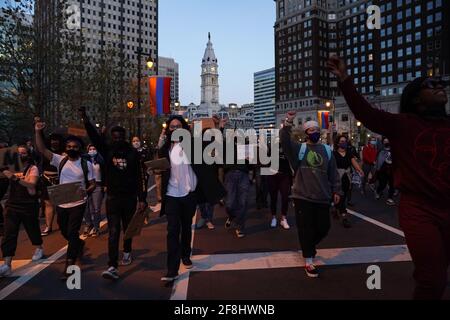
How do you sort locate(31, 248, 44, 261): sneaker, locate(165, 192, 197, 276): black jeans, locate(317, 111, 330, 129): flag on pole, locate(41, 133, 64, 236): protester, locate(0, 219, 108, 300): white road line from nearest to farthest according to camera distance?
locate(0, 219, 108, 300): white road line < locate(165, 192, 197, 276): black jeans < locate(31, 248, 44, 261): sneaker < locate(41, 133, 64, 236): protester < locate(317, 111, 330, 129): flag on pole

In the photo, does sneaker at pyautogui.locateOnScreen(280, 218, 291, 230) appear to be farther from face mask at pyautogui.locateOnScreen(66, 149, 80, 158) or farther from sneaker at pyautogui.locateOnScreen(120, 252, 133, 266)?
face mask at pyautogui.locateOnScreen(66, 149, 80, 158)

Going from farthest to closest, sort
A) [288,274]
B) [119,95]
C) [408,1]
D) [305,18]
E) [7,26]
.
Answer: [305,18] → [408,1] → [119,95] → [7,26] → [288,274]

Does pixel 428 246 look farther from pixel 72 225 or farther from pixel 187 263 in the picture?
pixel 72 225

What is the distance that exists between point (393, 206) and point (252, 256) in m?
6.75

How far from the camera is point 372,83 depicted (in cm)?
11912

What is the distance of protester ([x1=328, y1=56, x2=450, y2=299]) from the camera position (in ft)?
9.70

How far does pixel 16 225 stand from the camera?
5.84 meters

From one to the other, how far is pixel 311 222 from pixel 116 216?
2741 mm

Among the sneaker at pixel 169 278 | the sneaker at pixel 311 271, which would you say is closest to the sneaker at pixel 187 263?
the sneaker at pixel 169 278

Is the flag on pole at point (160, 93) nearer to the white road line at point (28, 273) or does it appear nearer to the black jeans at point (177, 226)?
the white road line at point (28, 273)

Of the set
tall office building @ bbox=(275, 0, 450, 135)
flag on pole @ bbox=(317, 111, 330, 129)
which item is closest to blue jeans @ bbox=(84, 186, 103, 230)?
flag on pole @ bbox=(317, 111, 330, 129)

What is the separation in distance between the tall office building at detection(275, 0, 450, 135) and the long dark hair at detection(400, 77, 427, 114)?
98.5 meters
